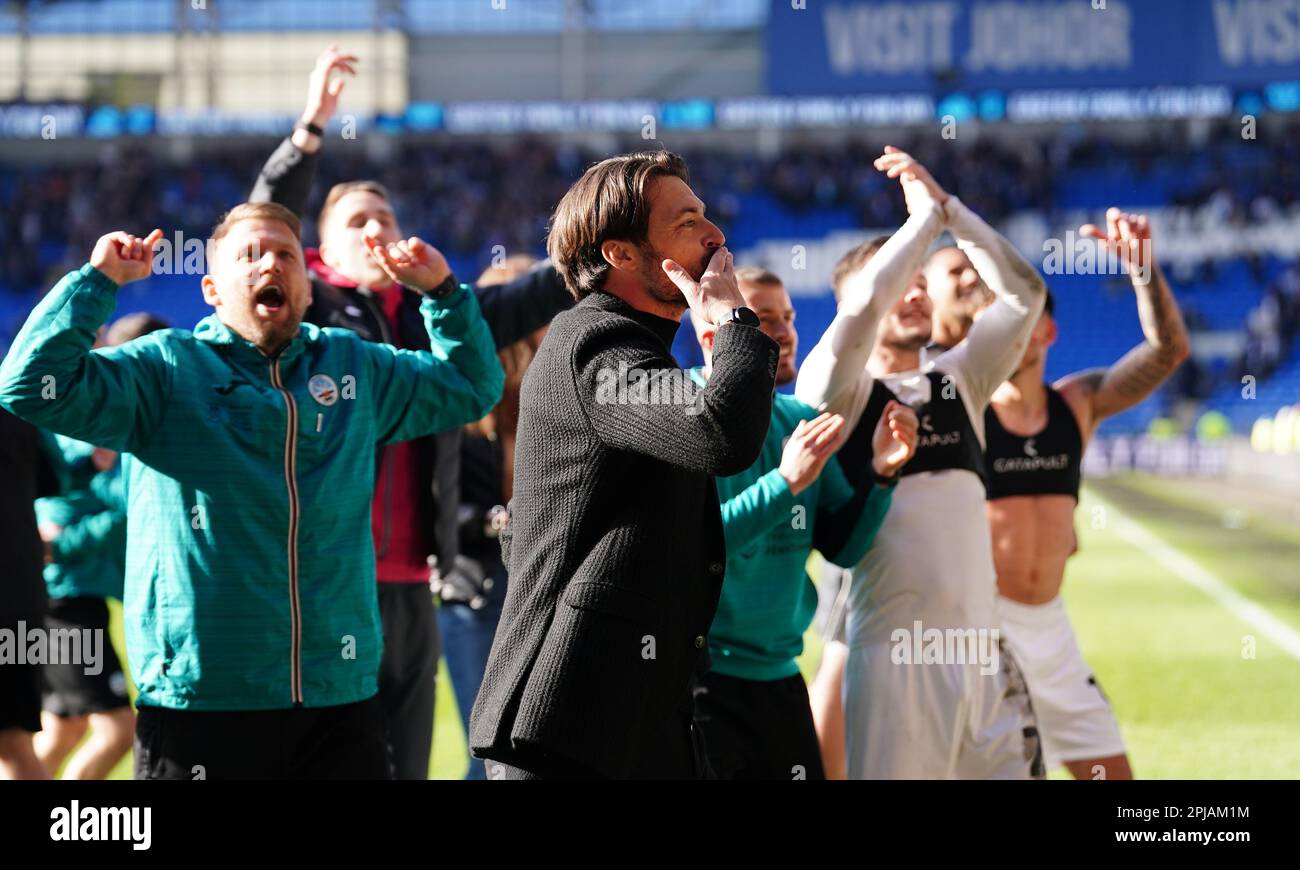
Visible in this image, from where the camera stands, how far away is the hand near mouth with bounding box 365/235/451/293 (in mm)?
4207

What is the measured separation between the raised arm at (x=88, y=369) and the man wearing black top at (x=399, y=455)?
3.74 ft

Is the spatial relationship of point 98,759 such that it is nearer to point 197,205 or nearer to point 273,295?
point 273,295

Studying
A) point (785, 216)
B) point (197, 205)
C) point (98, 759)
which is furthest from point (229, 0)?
point (98, 759)

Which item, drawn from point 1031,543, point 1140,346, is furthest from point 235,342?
point 1140,346

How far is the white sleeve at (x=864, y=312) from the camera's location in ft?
14.8

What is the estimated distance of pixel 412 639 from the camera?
5262mm

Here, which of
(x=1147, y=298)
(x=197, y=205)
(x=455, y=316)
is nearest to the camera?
(x=455, y=316)

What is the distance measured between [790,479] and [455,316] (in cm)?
109

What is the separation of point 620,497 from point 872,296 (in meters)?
1.69

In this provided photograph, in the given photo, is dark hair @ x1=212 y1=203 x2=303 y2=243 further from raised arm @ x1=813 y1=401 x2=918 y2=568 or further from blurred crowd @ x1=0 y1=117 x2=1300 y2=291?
blurred crowd @ x1=0 y1=117 x2=1300 y2=291

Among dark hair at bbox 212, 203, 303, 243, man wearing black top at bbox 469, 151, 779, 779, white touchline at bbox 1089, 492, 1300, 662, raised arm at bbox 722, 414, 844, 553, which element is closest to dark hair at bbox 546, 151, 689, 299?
man wearing black top at bbox 469, 151, 779, 779
